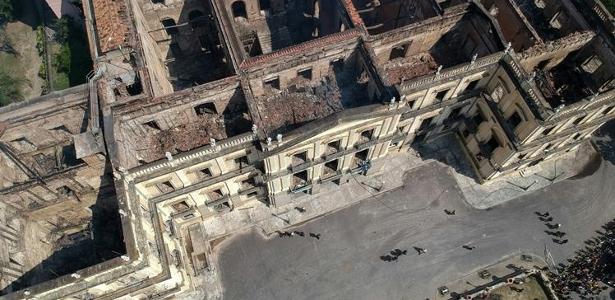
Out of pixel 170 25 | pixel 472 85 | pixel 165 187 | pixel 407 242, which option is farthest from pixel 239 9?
pixel 407 242

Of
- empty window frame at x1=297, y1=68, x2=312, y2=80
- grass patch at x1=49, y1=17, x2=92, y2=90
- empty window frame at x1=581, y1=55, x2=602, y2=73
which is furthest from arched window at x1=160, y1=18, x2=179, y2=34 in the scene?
empty window frame at x1=581, y1=55, x2=602, y2=73

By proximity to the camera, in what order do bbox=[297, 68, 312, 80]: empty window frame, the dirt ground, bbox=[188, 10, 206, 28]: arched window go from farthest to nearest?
1. bbox=[188, 10, 206, 28]: arched window
2. the dirt ground
3. bbox=[297, 68, 312, 80]: empty window frame

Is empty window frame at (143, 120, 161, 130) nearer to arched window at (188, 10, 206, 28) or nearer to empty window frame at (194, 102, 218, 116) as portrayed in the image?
empty window frame at (194, 102, 218, 116)

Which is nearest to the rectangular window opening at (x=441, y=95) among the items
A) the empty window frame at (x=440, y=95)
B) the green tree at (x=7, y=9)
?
the empty window frame at (x=440, y=95)

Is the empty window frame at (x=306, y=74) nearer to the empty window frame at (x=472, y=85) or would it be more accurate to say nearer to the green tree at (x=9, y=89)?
the empty window frame at (x=472, y=85)

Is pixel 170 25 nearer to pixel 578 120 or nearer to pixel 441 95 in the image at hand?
pixel 441 95

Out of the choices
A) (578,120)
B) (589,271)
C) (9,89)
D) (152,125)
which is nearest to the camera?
(152,125)

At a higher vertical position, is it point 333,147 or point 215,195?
point 215,195
